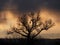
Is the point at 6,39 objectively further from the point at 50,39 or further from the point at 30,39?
the point at 50,39

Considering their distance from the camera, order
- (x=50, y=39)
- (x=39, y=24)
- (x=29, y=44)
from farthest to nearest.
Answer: (x=50, y=39) < (x=39, y=24) < (x=29, y=44)

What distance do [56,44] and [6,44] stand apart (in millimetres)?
9973

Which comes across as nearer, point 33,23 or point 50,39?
point 33,23

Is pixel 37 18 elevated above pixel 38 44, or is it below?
above

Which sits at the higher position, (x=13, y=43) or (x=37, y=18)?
(x=37, y=18)

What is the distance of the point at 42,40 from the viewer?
2464 inches

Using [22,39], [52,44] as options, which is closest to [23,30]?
[22,39]

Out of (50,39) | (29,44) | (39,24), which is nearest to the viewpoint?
(29,44)

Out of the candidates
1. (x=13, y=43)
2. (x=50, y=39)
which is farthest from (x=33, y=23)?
(x=50, y=39)

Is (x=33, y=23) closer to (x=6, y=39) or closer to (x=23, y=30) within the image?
(x=23, y=30)

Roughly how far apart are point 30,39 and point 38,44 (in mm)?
1896

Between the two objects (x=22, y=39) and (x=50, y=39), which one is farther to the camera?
(x=50, y=39)

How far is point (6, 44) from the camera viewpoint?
56438 mm

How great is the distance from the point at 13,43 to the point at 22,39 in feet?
9.64
